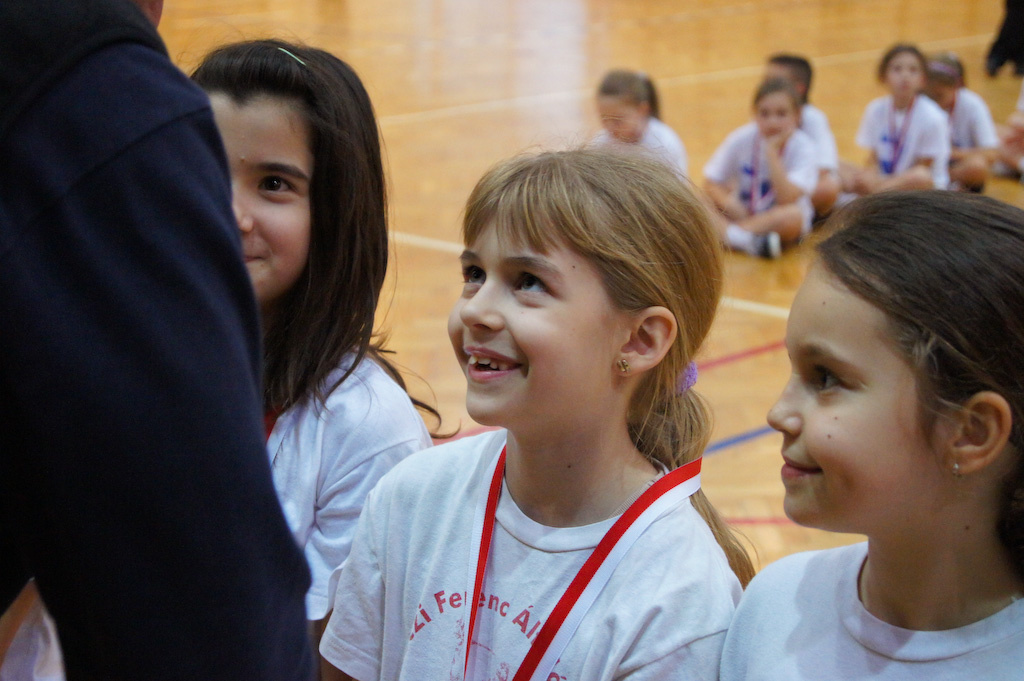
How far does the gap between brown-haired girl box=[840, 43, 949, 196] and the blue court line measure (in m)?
3.11

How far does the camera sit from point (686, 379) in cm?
140

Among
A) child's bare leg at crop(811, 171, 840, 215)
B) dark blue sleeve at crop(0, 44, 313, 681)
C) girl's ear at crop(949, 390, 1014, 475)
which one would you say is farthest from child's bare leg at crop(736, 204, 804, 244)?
dark blue sleeve at crop(0, 44, 313, 681)

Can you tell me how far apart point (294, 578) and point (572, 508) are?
627 millimetres

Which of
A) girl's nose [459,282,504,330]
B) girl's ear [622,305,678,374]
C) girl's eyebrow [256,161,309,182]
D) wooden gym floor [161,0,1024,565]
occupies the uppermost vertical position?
girl's eyebrow [256,161,309,182]

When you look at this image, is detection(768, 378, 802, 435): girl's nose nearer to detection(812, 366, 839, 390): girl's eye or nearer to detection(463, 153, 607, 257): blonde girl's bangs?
detection(812, 366, 839, 390): girl's eye

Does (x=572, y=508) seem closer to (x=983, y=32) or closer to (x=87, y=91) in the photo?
(x=87, y=91)

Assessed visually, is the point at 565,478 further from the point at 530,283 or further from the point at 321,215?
the point at 321,215

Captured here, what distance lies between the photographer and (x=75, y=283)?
24.1 inches

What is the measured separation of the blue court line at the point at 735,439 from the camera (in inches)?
130

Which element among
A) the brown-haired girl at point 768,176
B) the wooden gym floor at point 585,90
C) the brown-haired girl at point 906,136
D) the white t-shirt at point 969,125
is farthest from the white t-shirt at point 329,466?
the white t-shirt at point 969,125

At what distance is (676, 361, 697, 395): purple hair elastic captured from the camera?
138cm

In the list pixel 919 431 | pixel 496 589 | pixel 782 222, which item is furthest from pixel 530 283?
pixel 782 222

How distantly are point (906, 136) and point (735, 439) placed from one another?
3524 millimetres

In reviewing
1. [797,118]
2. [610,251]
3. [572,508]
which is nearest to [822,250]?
[610,251]
